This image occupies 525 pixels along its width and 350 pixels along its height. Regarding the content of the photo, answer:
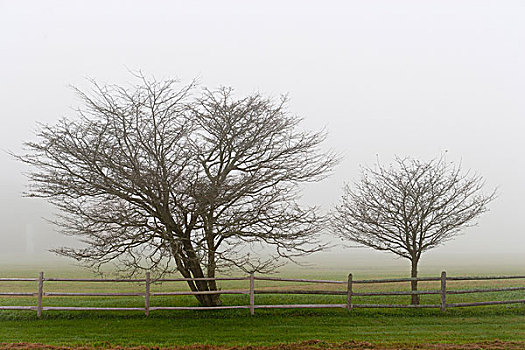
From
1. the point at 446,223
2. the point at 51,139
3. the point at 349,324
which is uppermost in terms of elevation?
the point at 51,139

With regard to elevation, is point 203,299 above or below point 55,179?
below

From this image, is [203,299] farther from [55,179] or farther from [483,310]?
[483,310]

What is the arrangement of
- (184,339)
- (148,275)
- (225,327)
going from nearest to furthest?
1. (184,339)
2. (225,327)
3. (148,275)

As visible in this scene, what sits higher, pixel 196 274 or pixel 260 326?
pixel 196 274

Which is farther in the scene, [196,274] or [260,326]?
[196,274]

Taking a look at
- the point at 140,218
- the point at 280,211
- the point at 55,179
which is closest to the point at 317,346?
the point at 280,211

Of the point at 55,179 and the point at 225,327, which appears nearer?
the point at 225,327

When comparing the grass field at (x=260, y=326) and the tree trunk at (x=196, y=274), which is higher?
the tree trunk at (x=196, y=274)

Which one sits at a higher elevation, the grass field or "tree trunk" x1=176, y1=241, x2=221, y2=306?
"tree trunk" x1=176, y1=241, x2=221, y2=306

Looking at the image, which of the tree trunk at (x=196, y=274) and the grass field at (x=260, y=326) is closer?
the grass field at (x=260, y=326)

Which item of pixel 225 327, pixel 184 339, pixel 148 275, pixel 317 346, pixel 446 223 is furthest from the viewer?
pixel 446 223

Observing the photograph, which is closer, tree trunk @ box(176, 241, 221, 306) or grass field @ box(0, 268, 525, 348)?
grass field @ box(0, 268, 525, 348)

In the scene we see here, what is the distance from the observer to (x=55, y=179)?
17.0 meters

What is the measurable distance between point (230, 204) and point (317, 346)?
6438mm
